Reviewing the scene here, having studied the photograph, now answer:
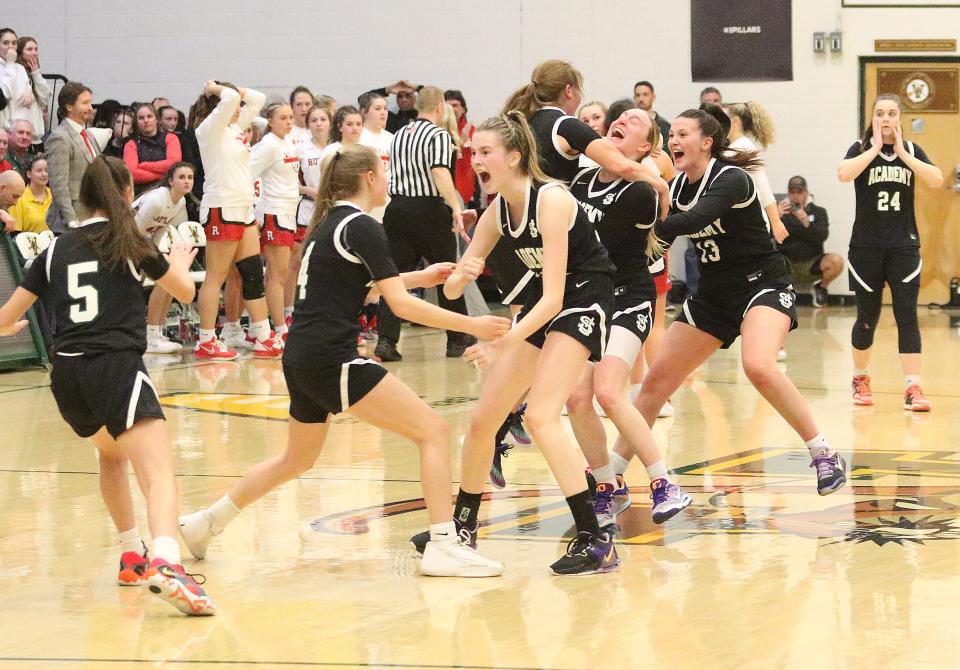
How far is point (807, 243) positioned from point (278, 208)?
6560 mm

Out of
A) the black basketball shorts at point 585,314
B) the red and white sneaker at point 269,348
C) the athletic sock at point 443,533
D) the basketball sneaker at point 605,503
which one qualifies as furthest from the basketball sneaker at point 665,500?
the red and white sneaker at point 269,348

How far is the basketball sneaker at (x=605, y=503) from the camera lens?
220 inches

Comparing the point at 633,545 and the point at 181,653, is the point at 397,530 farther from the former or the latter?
the point at 181,653

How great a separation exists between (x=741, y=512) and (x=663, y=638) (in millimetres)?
1798

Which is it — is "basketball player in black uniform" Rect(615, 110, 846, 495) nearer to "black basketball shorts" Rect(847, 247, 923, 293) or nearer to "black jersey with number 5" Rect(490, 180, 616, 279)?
"black jersey with number 5" Rect(490, 180, 616, 279)

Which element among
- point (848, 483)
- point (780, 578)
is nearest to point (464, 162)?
point (848, 483)

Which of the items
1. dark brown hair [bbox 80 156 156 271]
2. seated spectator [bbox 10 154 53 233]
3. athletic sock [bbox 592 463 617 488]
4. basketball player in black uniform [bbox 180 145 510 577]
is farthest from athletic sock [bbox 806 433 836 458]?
seated spectator [bbox 10 154 53 233]

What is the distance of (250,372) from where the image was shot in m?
10.5

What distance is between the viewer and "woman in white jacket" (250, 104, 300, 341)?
38.2ft

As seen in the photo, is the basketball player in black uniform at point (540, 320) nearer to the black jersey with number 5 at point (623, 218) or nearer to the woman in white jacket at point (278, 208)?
the black jersey with number 5 at point (623, 218)

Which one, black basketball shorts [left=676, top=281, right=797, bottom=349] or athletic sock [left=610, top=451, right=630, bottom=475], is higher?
black basketball shorts [left=676, top=281, right=797, bottom=349]

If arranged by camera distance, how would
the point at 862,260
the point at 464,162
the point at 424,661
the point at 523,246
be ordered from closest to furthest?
the point at 424,661 < the point at 523,246 < the point at 862,260 < the point at 464,162

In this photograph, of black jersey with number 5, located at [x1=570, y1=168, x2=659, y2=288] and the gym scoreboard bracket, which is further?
the gym scoreboard bracket

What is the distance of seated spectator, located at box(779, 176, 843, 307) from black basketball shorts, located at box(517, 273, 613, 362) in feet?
35.0
